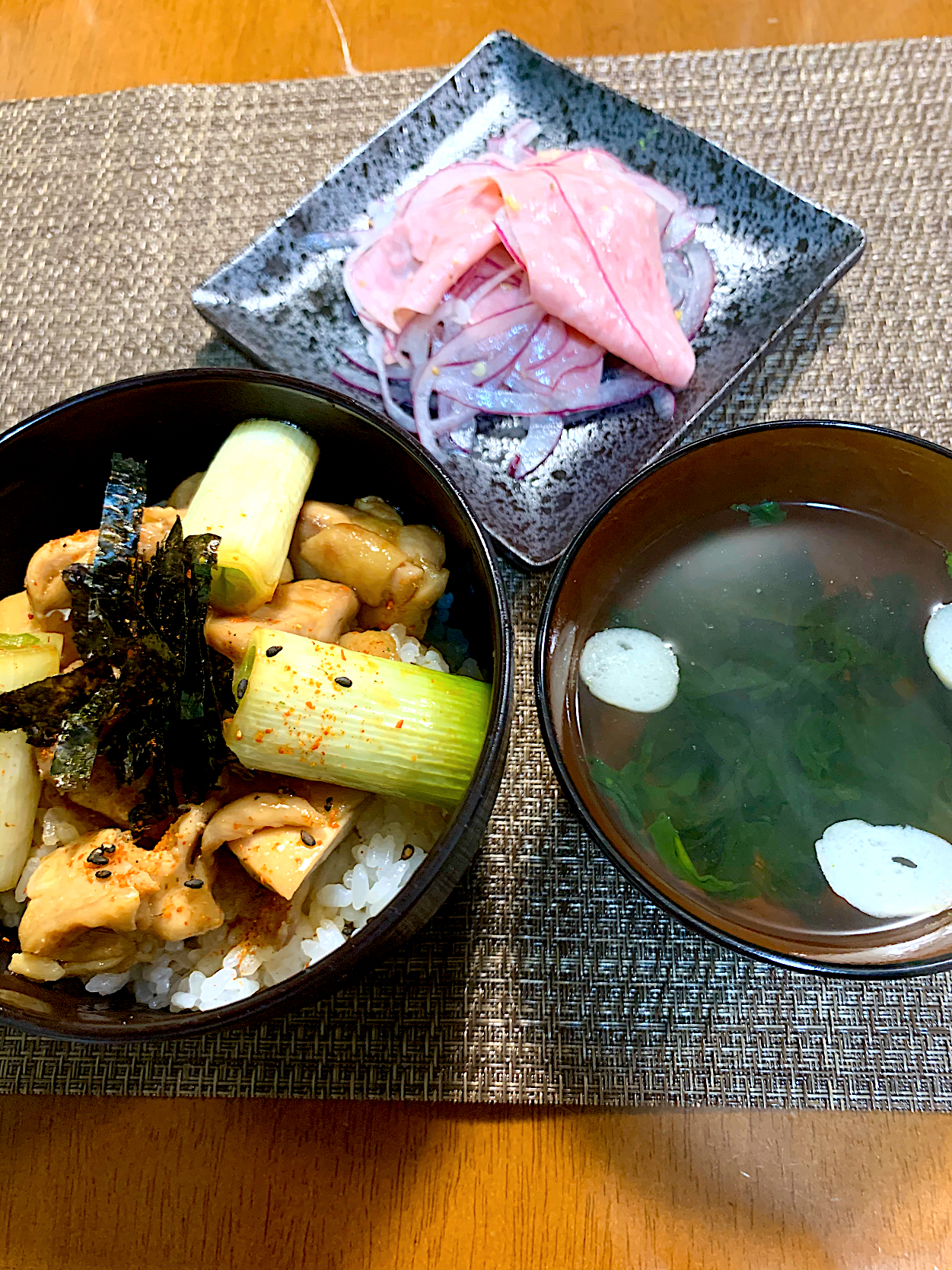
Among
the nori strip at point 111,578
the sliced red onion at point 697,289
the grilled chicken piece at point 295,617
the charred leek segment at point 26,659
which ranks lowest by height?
the charred leek segment at point 26,659

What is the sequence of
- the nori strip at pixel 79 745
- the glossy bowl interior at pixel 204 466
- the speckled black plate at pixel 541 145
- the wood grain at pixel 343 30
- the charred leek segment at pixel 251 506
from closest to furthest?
the glossy bowl interior at pixel 204 466
the nori strip at pixel 79 745
the charred leek segment at pixel 251 506
the speckled black plate at pixel 541 145
the wood grain at pixel 343 30

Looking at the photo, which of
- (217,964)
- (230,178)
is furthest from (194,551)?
(230,178)

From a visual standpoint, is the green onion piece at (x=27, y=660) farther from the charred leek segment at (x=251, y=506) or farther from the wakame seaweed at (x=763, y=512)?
the wakame seaweed at (x=763, y=512)

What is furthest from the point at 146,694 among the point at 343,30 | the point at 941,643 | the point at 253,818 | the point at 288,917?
the point at 343,30

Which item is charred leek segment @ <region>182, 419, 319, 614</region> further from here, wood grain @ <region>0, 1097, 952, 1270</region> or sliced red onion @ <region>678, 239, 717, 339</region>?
sliced red onion @ <region>678, 239, 717, 339</region>

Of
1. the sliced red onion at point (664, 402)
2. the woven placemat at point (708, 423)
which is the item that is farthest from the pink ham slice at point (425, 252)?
the sliced red onion at point (664, 402)

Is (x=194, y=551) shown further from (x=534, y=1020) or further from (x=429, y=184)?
(x=429, y=184)
